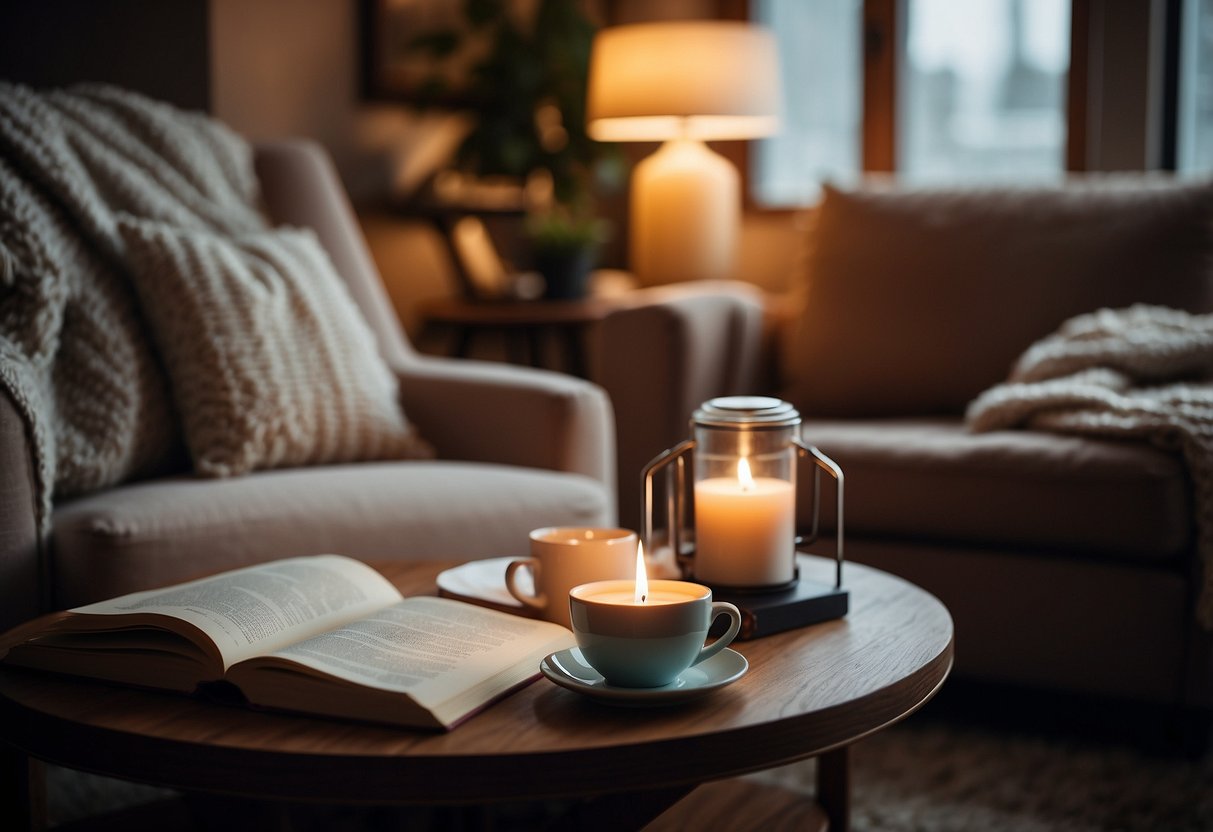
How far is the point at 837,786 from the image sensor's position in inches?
48.4

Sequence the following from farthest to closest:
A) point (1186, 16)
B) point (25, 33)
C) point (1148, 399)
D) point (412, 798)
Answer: point (1186, 16), point (25, 33), point (1148, 399), point (412, 798)

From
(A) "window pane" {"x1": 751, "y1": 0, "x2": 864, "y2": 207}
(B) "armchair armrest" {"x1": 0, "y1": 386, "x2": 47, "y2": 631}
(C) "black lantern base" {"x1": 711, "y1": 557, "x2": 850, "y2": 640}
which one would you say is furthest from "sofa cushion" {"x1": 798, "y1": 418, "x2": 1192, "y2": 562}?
(A) "window pane" {"x1": 751, "y1": 0, "x2": 864, "y2": 207}

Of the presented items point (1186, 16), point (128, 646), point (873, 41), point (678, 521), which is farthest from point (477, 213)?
point (128, 646)

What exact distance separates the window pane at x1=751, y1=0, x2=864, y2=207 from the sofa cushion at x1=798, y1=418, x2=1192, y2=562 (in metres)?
1.59

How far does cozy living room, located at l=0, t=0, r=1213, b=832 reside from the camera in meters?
0.84

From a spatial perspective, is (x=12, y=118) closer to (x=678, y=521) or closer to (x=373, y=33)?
(x=678, y=521)

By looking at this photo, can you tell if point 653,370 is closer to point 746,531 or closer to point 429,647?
point 746,531

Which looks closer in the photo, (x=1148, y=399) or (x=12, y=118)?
(x=12, y=118)

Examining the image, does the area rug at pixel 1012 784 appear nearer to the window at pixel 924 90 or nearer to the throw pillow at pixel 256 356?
the throw pillow at pixel 256 356

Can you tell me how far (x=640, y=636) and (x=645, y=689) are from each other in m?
0.04

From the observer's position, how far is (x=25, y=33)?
2.07 metres

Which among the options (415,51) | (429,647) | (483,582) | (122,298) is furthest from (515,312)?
(429,647)

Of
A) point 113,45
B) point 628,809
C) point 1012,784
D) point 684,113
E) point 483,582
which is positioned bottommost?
point 1012,784

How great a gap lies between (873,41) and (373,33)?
1.31m
